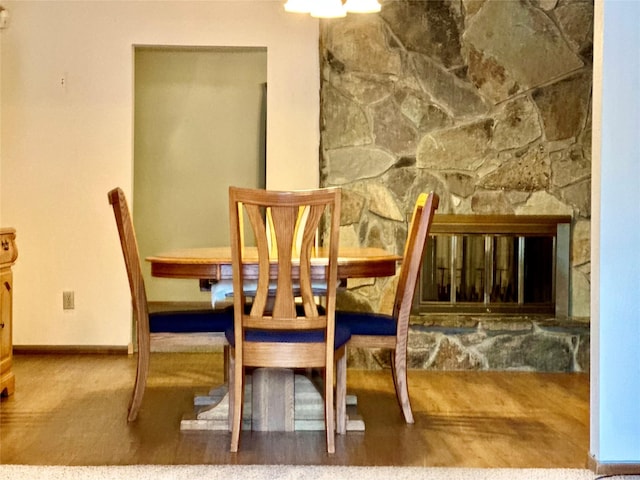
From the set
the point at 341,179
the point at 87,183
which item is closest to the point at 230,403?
the point at 341,179

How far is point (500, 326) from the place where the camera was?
14.7ft

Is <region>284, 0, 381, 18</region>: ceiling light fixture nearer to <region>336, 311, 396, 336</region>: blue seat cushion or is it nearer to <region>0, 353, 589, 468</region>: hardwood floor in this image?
<region>336, 311, 396, 336</region>: blue seat cushion

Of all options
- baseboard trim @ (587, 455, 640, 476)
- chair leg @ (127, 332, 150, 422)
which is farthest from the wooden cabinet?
baseboard trim @ (587, 455, 640, 476)

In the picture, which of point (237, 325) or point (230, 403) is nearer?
point (237, 325)

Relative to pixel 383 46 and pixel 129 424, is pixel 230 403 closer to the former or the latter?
pixel 129 424

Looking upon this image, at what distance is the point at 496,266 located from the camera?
4.68 m

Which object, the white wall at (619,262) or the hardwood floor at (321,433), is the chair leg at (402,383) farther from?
the white wall at (619,262)

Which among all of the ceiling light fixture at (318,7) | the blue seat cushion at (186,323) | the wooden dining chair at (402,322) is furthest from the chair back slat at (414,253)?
the ceiling light fixture at (318,7)

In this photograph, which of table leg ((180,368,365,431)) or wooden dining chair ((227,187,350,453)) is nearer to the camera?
wooden dining chair ((227,187,350,453))

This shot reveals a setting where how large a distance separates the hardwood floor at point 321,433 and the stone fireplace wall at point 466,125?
443 mm

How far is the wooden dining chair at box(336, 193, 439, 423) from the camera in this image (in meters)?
3.16

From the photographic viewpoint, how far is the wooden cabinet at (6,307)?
140 inches

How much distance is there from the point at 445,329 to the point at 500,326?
317 mm

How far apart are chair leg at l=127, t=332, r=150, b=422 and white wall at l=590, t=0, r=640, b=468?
68.4 inches
